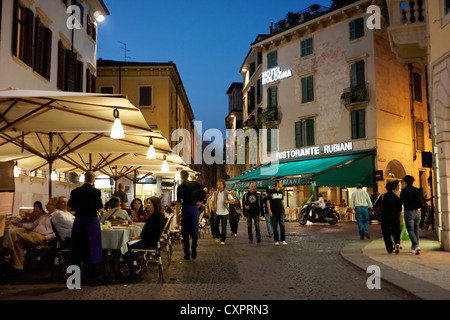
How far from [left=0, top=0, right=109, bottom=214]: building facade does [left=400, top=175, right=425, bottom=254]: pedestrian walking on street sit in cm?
1153

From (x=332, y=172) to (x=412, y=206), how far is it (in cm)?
1488

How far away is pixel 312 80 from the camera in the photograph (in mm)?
31281

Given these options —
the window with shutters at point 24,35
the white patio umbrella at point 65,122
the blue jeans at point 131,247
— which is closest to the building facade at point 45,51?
the window with shutters at point 24,35

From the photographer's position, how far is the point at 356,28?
28359 mm

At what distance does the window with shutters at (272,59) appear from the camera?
3455cm

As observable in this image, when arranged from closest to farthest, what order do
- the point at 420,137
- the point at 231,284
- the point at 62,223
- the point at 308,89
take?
the point at 231,284, the point at 62,223, the point at 420,137, the point at 308,89

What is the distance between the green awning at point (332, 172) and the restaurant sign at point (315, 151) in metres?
0.54

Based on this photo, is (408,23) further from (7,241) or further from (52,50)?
(52,50)

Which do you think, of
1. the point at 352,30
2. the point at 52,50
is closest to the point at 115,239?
the point at 52,50

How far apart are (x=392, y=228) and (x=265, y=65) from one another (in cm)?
2694

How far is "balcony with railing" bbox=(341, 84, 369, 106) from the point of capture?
2709 cm
